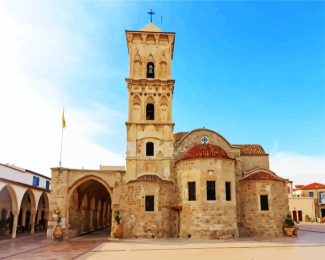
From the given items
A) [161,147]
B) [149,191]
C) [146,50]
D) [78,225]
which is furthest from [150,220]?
[146,50]

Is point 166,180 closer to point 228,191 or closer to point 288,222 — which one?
point 228,191

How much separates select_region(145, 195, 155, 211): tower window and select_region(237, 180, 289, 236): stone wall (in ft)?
21.9

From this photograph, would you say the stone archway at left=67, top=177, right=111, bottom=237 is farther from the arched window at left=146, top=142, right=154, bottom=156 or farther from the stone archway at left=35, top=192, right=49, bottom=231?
the stone archway at left=35, top=192, right=49, bottom=231

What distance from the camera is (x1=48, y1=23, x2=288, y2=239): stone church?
21469 mm

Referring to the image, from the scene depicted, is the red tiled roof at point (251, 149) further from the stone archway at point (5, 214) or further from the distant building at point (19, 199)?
the stone archway at point (5, 214)

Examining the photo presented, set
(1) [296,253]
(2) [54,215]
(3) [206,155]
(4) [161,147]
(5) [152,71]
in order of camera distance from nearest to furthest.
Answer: (1) [296,253]
(3) [206,155]
(2) [54,215]
(4) [161,147]
(5) [152,71]

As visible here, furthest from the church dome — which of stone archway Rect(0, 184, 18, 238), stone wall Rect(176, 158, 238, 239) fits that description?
stone archway Rect(0, 184, 18, 238)

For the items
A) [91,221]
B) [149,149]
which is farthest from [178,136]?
[91,221]

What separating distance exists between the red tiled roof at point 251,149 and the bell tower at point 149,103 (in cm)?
708

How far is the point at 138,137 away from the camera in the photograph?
2550 centimetres

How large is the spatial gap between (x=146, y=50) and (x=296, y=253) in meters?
20.3

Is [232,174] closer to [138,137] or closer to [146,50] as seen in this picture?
[138,137]

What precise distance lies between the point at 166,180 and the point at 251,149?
8.97 m

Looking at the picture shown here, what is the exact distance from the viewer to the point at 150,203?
22.5 m
